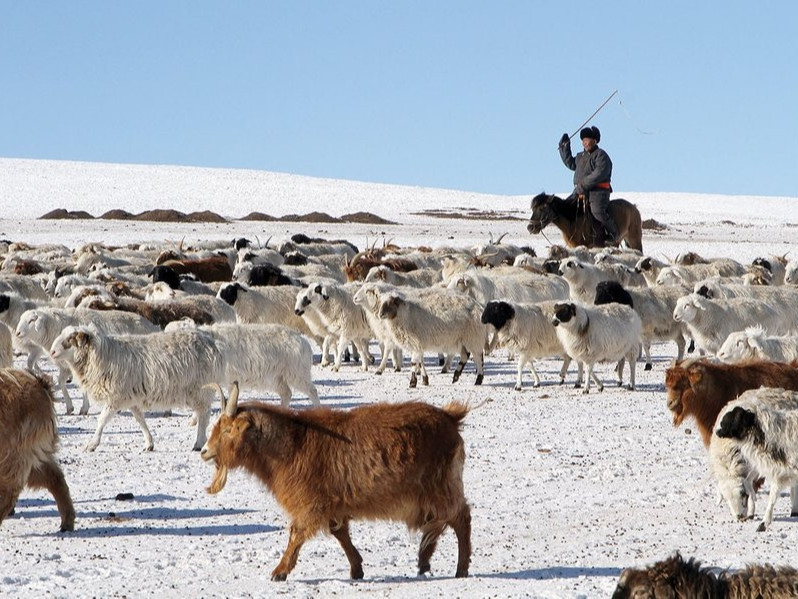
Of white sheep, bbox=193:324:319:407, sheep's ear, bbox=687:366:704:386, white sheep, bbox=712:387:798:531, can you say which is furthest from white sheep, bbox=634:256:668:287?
white sheep, bbox=712:387:798:531

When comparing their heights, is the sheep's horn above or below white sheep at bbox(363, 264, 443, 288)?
below

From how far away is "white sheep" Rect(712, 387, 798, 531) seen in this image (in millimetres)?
8531

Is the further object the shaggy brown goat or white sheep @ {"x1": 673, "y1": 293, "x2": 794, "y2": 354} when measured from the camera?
white sheep @ {"x1": 673, "y1": 293, "x2": 794, "y2": 354}

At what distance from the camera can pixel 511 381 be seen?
16688 mm

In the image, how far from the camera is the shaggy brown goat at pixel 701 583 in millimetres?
4355

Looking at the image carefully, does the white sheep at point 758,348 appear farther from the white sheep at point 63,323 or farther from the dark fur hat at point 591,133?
the dark fur hat at point 591,133

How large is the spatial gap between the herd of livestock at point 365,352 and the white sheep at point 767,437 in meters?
0.01

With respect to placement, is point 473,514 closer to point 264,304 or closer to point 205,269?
point 264,304

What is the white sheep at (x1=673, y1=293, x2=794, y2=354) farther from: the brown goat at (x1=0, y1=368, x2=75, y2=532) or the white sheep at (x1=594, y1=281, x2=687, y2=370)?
the brown goat at (x1=0, y1=368, x2=75, y2=532)

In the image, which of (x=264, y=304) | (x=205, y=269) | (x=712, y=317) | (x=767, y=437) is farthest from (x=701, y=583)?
(x=205, y=269)

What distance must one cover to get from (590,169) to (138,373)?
15.5 m

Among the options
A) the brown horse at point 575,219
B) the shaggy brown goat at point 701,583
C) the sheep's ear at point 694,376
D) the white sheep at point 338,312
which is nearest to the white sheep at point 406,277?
the brown horse at point 575,219

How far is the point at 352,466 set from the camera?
7211 millimetres

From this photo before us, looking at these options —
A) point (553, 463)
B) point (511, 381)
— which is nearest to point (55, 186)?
point (511, 381)
